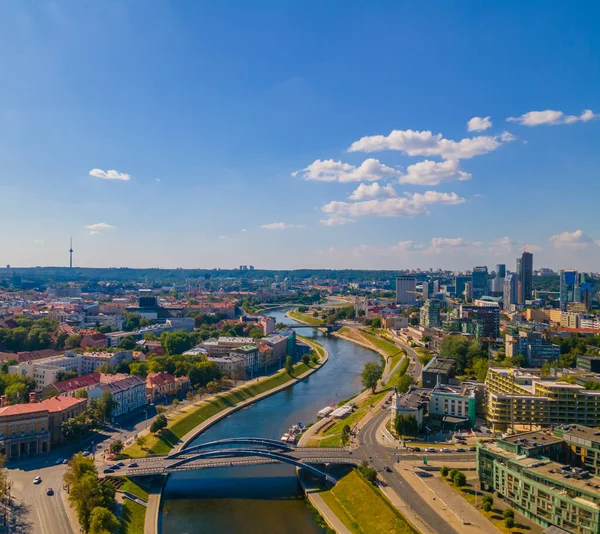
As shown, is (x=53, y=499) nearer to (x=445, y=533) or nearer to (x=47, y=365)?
A: (x=445, y=533)

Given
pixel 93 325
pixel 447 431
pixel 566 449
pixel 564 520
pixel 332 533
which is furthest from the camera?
pixel 93 325

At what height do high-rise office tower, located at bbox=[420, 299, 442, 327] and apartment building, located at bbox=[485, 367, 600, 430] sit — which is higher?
high-rise office tower, located at bbox=[420, 299, 442, 327]

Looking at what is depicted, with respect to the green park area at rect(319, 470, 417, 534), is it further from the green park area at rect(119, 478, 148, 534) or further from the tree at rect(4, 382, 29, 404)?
the tree at rect(4, 382, 29, 404)

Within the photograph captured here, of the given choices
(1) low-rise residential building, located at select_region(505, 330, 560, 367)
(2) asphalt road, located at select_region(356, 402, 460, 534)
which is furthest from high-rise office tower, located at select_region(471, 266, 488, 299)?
(2) asphalt road, located at select_region(356, 402, 460, 534)

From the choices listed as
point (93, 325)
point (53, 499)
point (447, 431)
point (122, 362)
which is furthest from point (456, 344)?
point (93, 325)

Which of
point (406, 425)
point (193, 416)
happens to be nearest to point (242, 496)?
point (406, 425)

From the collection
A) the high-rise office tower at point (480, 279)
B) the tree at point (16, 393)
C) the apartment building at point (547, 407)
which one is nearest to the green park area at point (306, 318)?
the high-rise office tower at point (480, 279)
